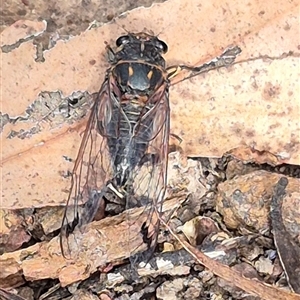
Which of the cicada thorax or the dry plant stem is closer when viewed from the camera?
the dry plant stem

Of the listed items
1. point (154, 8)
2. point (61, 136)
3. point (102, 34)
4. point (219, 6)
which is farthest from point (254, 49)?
point (61, 136)

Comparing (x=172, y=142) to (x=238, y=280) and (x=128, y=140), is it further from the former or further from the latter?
(x=238, y=280)

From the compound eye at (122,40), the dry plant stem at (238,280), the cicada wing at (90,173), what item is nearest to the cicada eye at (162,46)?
the compound eye at (122,40)

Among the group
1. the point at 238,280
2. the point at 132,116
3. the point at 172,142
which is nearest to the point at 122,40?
the point at 132,116

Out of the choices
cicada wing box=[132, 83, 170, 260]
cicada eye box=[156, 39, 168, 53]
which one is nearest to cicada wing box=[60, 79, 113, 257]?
cicada wing box=[132, 83, 170, 260]

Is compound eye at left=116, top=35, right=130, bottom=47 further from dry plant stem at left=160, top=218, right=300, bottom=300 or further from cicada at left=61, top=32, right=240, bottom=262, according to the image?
dry plant stem at left=160, top=218, right=300, bottom=300
